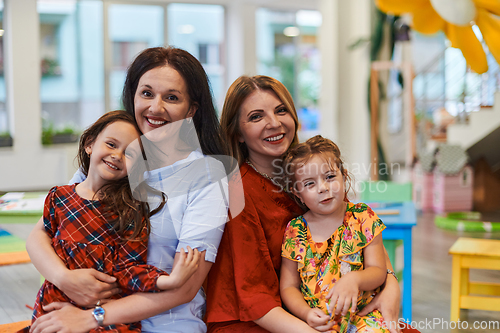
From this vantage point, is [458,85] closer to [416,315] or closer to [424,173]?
[424,173]

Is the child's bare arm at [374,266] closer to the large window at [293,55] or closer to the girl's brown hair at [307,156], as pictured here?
the girl's brown hair at [307,156]

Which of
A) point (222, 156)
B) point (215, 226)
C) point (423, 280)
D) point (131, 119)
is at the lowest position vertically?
point (423, 280)

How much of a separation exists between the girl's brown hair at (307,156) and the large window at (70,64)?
5.66 m

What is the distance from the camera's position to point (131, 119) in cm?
139

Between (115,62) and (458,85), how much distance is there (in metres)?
5.09

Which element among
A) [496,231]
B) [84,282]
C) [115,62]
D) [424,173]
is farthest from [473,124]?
[84,282]

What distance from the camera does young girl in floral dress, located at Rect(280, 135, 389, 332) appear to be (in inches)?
50.6

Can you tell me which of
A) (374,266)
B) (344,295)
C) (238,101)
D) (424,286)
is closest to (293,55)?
(424,286)

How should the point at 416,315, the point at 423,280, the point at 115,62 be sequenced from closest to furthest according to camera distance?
1. the point at 416,315
2. the point at 423,280
3. the point at 115,62

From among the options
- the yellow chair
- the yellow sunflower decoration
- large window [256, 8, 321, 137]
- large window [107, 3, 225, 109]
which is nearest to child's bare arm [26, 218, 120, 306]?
the yellow sunflower decoration

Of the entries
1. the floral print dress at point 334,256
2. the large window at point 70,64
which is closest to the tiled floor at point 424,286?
the floral print dress at point 334,256

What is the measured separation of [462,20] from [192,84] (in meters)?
0.87

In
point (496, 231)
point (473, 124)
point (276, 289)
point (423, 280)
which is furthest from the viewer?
point (473, 124)

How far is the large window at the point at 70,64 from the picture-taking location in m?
6.59
